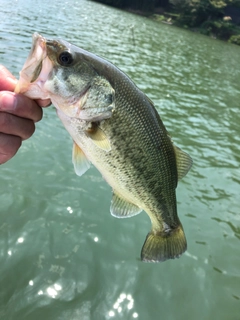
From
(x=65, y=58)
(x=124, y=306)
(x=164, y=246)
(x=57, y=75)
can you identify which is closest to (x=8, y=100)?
(x=57, y=75)

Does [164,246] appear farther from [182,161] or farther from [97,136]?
[97,136]

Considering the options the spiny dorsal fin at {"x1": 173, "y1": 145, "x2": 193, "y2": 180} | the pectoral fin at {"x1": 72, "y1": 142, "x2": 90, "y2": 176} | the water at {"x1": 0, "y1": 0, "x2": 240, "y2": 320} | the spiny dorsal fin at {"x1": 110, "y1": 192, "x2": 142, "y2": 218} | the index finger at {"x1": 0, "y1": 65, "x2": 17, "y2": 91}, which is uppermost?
the index finger at {"x1": 0, "y1": 65, "x2": 17, "y2": 91}

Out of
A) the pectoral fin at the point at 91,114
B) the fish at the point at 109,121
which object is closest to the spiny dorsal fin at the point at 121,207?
the fish at the point at 109,121

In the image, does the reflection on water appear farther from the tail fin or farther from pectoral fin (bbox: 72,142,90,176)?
pectoral fin (bbox: 72,142,90,176)

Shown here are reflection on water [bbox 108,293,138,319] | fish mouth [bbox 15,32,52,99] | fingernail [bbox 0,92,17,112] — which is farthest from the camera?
reflection on water [bbox 108,293,138,319]

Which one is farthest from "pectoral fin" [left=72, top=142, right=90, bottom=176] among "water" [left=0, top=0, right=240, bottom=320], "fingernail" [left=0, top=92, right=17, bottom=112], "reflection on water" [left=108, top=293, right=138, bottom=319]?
"reflection on water" [left=108, top=293, right=138, bottom=319]

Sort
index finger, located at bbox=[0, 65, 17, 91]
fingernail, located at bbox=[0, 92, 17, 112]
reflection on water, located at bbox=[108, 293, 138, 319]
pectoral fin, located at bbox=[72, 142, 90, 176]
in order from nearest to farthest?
1. fingernail, located at bbox=[0, 92, 17, 112]
2. index finger, located at bbox=[0, 65, 17, 91]
3. pectoral fin, located at bbox=[72, 142, 90, 176]
4. reflection on water, located at bbox=[108, 293, 138, 319]

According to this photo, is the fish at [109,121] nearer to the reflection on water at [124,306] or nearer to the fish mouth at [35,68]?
A: the fish mouth at [35,68]

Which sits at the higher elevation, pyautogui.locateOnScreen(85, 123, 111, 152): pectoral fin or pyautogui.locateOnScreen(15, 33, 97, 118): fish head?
pyautogui.locateOnScreen(15, 33, 97, 118): fish head

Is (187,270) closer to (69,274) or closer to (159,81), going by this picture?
(69,274)
